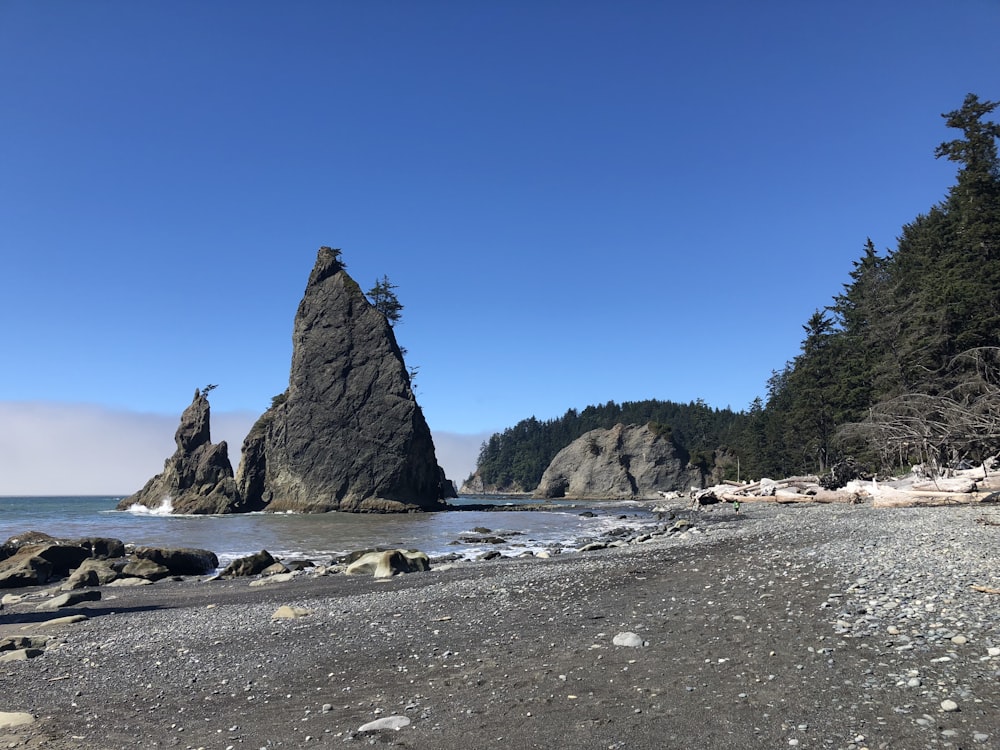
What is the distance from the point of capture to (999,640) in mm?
5887

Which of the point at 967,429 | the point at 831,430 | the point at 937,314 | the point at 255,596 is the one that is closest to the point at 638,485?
the point at 831,430

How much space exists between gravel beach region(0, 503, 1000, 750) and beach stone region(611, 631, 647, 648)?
0.10 ft

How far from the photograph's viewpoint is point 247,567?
1919cm

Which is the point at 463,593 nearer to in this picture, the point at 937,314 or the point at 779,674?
the point at 779,674

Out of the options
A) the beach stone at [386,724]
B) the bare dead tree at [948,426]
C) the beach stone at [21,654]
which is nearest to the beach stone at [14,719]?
the beach stone at [21,654]

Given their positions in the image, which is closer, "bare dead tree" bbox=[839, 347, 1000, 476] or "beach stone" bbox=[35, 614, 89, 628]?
"beach stone" bbox=[35, 614, 89, 628]

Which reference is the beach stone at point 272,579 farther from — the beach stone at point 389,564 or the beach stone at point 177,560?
the beach stone at point 177,560

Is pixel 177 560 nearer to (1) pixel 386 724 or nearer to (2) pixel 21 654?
(2) pixel 21 654

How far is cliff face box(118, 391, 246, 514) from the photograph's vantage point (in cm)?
7839

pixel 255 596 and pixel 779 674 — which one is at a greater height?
pixel 779 674

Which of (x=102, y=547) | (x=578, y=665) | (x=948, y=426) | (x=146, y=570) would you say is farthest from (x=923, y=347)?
(x=102, y=547)

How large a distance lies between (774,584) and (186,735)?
8.27 metres

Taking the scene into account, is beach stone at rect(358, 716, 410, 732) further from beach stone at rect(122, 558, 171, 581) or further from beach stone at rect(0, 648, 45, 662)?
beach stone at rect(122, 558, 171, 581)

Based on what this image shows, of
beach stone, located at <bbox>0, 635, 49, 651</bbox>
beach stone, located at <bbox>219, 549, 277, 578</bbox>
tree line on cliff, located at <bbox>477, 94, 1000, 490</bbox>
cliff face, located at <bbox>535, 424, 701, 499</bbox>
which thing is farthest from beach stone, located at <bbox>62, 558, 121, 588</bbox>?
cliff face, located at <bbox>535, 424, 701, 499</bbox>
